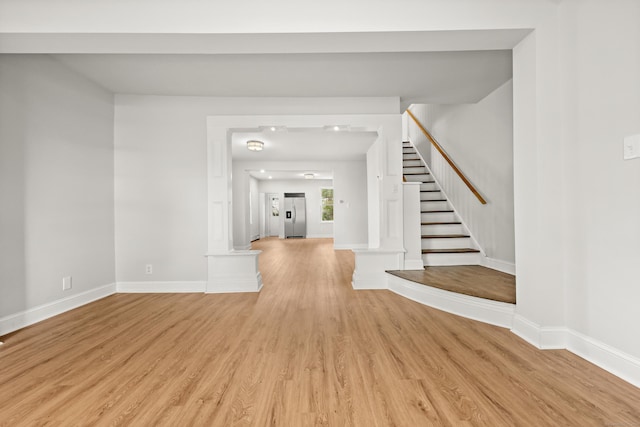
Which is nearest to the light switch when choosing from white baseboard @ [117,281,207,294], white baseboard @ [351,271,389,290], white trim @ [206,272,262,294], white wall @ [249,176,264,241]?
white baseboard @ [351,271,389,290]

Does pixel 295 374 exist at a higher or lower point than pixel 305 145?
lower

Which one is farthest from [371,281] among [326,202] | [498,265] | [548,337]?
[326,202]

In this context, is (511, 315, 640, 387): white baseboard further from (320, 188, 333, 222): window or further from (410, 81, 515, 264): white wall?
(320, 188, 333, 222): window

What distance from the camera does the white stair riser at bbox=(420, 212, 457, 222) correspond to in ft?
15.2

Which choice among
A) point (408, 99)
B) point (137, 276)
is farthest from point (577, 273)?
point (137, 276)

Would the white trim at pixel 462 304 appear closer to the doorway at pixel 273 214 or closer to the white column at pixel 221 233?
the white column at pixel 221 233

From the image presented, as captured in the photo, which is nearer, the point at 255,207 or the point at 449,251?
the point at 449,251

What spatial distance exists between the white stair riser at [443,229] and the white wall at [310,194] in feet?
25.2

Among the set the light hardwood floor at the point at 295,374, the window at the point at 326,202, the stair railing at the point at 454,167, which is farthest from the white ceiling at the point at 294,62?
the window at the point at 326,202

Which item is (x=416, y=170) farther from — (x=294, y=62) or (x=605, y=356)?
(x=605, y=356)

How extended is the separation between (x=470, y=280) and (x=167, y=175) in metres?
3.86

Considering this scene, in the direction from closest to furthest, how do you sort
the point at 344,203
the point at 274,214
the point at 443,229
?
1. the point at 443,229
2. the point at 344,203
3. the point at 274,214

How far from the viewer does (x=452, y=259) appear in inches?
155

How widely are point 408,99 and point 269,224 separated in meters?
9.78
